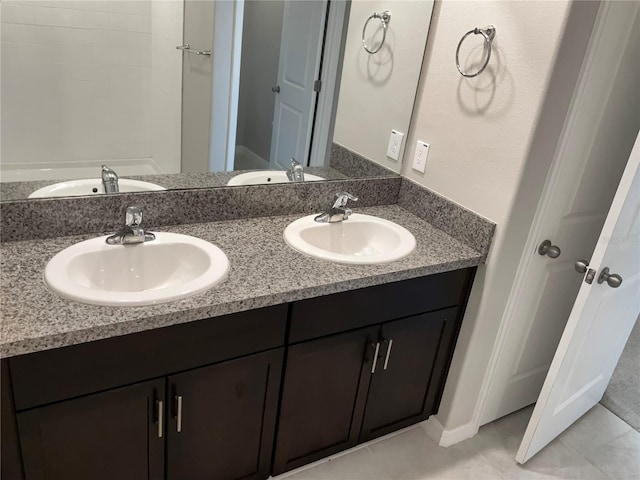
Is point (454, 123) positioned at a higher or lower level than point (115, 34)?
lower

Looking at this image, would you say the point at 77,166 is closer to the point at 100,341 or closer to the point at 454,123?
the point at 100,341

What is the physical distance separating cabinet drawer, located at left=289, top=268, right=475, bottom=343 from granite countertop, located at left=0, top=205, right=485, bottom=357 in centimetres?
6

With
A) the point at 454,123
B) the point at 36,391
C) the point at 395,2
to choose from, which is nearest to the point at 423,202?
the point at 454,123

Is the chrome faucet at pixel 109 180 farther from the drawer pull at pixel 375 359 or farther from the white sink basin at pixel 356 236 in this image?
the drawer pull at pixel 375 359

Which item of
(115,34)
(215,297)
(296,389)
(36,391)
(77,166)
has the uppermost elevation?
(115,34)

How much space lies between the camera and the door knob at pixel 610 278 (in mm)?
1651

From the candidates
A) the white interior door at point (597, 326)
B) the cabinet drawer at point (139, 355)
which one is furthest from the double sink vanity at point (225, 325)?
the white interior door at point (597, 326)

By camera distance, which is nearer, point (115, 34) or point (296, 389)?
point (115, 34)

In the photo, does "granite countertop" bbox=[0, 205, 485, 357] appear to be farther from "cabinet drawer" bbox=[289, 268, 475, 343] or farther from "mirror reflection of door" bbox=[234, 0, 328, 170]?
"mirror reflection of door" bbox=[234, 0, 328, 170]

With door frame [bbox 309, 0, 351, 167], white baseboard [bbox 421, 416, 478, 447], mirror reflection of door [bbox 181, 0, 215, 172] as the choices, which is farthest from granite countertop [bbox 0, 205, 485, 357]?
white baseboard [bbox 421, 416, 478, 447]

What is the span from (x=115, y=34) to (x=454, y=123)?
1100 millimetres

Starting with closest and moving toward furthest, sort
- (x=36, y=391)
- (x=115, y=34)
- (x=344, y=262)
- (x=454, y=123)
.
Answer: (x=36, y=391)
(x=115, y=34)
(x=344, y=262)
(x=454, y=123)

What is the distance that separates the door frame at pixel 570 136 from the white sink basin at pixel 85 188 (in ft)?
4.04

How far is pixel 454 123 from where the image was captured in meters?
1.80
